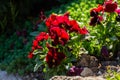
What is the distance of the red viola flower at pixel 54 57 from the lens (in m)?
4.04

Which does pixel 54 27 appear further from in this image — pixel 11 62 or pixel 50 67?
pixel 11 62

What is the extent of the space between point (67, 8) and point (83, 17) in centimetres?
61

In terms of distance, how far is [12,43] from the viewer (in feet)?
19.4

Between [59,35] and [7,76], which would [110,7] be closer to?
[59,35]

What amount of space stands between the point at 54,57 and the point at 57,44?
0.47ft

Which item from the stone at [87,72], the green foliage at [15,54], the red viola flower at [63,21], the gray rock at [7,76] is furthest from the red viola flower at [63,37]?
the gray rock at [7,76]

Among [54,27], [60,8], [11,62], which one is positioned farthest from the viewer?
[60,8]

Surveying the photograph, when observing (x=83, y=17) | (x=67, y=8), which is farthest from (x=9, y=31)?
(x=83, y=17)

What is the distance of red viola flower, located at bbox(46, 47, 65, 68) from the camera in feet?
13.3

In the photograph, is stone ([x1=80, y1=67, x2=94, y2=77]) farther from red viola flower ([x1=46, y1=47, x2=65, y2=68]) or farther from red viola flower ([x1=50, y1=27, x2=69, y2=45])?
red viola flower ([x1=50, y1=27, x2=69, y2=45])

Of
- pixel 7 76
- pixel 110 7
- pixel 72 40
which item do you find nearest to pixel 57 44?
pixel 72 40

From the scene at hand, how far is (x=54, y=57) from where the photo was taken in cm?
405

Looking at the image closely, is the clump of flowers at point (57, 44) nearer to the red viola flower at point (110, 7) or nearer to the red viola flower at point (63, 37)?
the red viola flower at point (63, 37)

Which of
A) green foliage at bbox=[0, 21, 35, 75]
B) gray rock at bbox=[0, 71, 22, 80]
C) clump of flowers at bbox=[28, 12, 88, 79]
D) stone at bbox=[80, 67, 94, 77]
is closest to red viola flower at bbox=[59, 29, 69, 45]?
clump of flowers at bbox=[28, 12, 88, 79]
